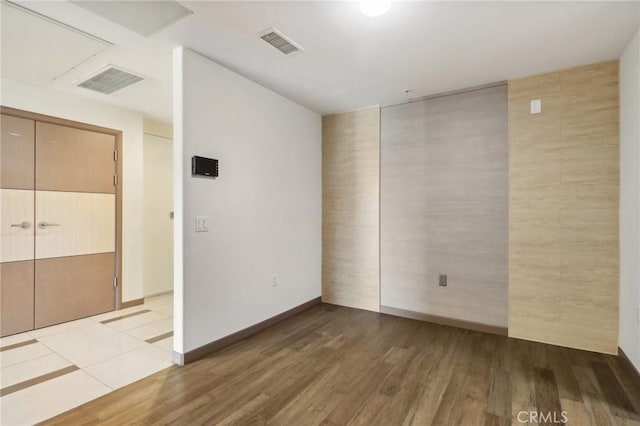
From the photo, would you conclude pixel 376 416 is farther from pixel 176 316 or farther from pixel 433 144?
pixel 433 144

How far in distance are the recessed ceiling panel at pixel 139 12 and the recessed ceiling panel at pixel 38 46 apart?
0.40 meters

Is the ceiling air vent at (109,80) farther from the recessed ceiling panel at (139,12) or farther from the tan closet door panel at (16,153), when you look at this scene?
the recessed ceiling panel at (139,12)

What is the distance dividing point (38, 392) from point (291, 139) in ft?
10.1

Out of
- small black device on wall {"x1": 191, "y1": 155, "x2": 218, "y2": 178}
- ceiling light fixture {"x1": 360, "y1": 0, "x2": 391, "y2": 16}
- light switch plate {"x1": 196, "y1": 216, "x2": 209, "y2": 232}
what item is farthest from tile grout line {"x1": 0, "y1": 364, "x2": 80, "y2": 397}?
ceiling light fixture {"x1": 360, "y1": 0, "x2": 391, "y2": 16}

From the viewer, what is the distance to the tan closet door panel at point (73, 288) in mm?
3268

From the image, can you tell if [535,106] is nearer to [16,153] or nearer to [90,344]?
[90,344]

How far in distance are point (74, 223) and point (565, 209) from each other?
16.9ft

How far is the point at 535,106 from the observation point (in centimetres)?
286

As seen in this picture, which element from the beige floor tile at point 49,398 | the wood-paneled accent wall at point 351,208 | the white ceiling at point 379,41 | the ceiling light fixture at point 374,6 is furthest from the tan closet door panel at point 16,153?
the ceiling light fixture at point 374,6

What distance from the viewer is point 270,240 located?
3324 millimetres

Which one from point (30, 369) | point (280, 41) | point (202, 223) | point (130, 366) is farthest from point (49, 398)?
point (280, 41)

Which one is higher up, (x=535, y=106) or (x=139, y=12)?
(x=139, y=12)

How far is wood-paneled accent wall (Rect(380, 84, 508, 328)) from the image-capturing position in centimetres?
306

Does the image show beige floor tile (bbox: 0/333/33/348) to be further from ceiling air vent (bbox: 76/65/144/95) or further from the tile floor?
ceiling air vent (bbox: 76/65/144/95)
